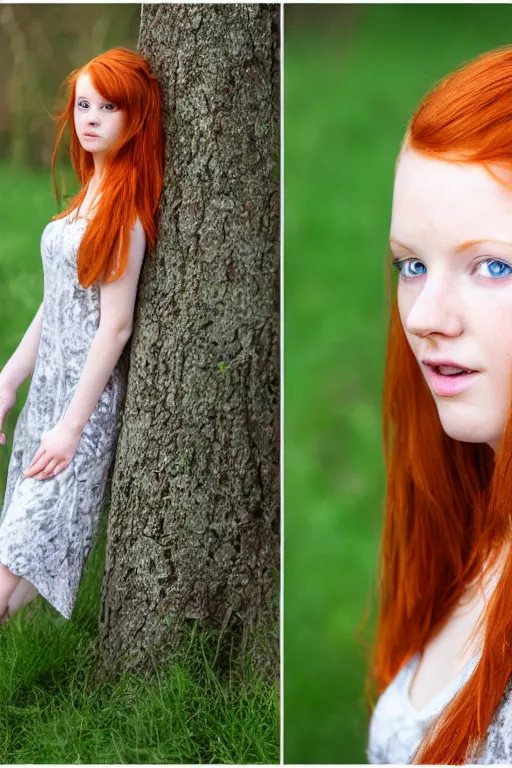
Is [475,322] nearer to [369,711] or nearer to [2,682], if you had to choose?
[369,711]

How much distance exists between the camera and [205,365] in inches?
74.0

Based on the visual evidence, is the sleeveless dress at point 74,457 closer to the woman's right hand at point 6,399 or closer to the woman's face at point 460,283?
the woman's right hand at point 6,399

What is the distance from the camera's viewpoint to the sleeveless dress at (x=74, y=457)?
1859 millimetres

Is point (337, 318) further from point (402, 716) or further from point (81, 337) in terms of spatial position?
point (402, 716)

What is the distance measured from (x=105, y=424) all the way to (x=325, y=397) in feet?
1.59

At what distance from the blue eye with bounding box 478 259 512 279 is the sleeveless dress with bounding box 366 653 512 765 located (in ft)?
2.06

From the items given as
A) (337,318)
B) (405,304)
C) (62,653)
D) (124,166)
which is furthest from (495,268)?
(62,653)

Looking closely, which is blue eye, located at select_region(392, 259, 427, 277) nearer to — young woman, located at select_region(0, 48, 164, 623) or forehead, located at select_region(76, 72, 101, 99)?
young woman, located at select_region(0, 48, 164, 623)

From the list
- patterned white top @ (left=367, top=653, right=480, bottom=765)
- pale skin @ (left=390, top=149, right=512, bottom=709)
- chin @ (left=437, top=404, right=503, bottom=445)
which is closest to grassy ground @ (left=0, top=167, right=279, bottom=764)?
Answer: patterned white top @ (left=367, top=653, right=480, bottom=765)

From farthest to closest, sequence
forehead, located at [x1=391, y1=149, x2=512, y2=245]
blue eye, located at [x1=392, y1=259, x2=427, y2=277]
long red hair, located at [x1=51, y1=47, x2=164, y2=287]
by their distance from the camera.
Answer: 1. long red hair, located at [x1=51, y1=47, x2=164, y2=287]
2. blue eye, located at [x1=392, y1=259, x2=427, y2=277]
3. forehead, located at [x1=391, y1=149, x2=512, y2=245]

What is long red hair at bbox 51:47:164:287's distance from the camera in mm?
1815

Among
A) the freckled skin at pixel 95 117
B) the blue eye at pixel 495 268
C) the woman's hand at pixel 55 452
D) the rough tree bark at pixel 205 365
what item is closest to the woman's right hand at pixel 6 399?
the woman's hand at pixel 55 452

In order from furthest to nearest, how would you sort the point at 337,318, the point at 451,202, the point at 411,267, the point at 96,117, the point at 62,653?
the point at 337,318 < the point at 62,653 < the point at 96,117 < the point at 411,267 < the point at 451,202

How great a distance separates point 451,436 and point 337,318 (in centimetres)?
53
